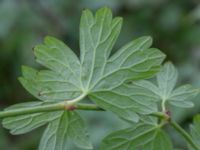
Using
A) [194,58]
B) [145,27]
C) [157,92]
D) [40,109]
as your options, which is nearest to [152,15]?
[145,27]

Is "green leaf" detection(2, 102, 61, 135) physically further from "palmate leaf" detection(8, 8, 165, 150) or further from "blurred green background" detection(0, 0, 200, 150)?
"blurred green background" detection(0, 0, 200, 150)

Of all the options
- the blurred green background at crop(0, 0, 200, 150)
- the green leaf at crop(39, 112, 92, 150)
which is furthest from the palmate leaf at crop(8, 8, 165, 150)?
the blurred green background at crop(0, 0, 200, 150)

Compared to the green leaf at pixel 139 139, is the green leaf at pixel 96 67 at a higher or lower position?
higher

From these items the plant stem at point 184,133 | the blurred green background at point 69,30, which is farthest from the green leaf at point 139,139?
the blurred green background at point 69,30

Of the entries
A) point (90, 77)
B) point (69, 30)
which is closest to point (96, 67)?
point (90, 77)

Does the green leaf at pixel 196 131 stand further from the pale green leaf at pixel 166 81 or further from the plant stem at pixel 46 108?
the plant stem at pixel 46 108

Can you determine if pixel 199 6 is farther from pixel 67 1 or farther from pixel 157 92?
pixel 157 92
